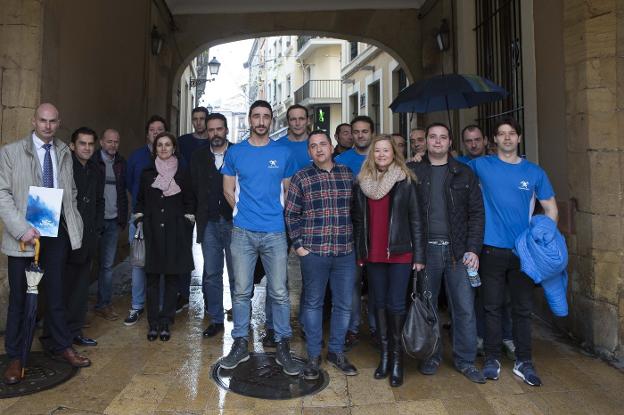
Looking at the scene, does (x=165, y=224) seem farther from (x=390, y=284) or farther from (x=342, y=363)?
(x=390, y=284)

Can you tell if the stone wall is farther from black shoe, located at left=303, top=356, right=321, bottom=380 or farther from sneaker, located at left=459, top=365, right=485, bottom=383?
black shoe, located at left=303, top=356, right=321, bottom=380

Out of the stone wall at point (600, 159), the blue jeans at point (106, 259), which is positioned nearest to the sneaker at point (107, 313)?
the blue jeans at point (106, 259)

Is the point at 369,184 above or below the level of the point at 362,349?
above

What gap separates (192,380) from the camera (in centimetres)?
330

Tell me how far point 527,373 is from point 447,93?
229cm

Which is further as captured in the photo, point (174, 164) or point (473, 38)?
point (473, 38)

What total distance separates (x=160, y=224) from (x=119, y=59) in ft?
11.8

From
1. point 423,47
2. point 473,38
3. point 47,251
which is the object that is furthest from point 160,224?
point 423,47

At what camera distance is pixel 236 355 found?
3.48m

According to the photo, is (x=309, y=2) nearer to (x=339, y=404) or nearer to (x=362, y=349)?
(x=362, y=349)

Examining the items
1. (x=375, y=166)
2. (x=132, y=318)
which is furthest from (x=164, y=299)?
(x=375, y=166)

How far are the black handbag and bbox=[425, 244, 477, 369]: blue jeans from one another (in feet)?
0.88

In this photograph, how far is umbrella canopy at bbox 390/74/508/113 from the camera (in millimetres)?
4094

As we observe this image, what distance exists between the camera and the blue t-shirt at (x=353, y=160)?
4.21m
